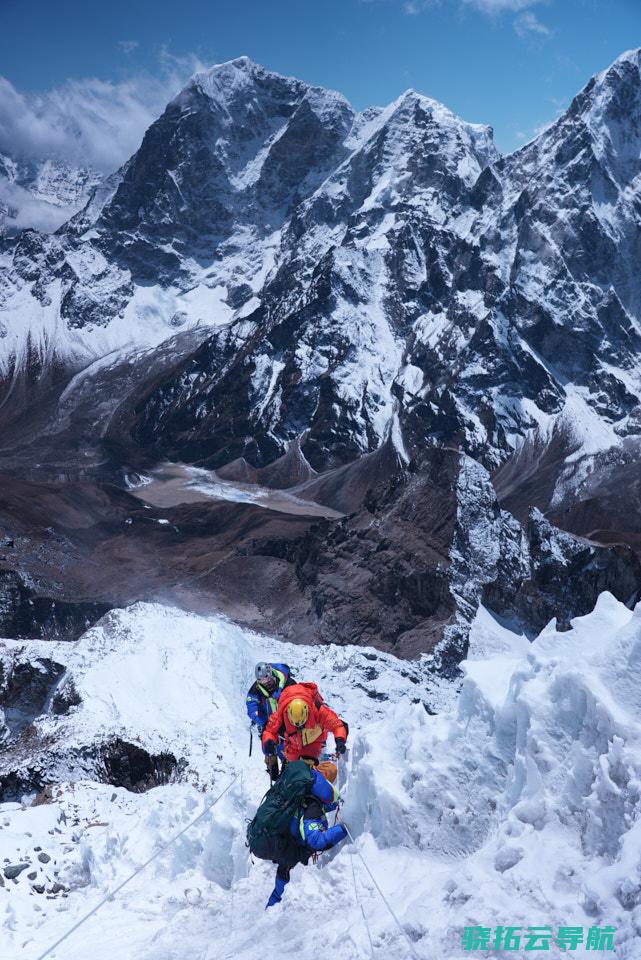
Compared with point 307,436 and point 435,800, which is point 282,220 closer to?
point 307,436

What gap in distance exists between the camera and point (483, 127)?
176 meters

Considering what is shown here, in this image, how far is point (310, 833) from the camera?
7559mm

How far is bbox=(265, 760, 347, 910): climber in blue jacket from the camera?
7.49 m

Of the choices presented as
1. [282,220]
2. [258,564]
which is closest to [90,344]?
[282,220]

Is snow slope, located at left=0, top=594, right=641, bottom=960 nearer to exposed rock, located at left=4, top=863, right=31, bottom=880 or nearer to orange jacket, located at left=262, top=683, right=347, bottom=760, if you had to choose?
exposed rock, located at left=4, top=863, right=31, bottom=880

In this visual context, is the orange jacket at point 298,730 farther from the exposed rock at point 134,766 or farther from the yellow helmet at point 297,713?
the exposed rock at point 134,766

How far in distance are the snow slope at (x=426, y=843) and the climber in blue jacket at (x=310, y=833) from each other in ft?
0.88

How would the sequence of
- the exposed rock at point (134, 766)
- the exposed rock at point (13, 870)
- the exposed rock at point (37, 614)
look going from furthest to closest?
the exposed rock at point (37, 614)
the exposed rock at point (134, 766)
the exposed rock at point (13, 870)

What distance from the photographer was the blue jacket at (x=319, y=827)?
7473 millimetres

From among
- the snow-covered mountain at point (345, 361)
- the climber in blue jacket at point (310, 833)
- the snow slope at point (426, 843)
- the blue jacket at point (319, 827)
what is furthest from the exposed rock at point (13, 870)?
the snow-covered mountain at point (345, 361)

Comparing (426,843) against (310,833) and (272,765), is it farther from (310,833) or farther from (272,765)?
(272,765)

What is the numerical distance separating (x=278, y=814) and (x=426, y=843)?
154cm

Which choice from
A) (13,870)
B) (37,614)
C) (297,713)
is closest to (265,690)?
(297,713)

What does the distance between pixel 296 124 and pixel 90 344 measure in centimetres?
7203
